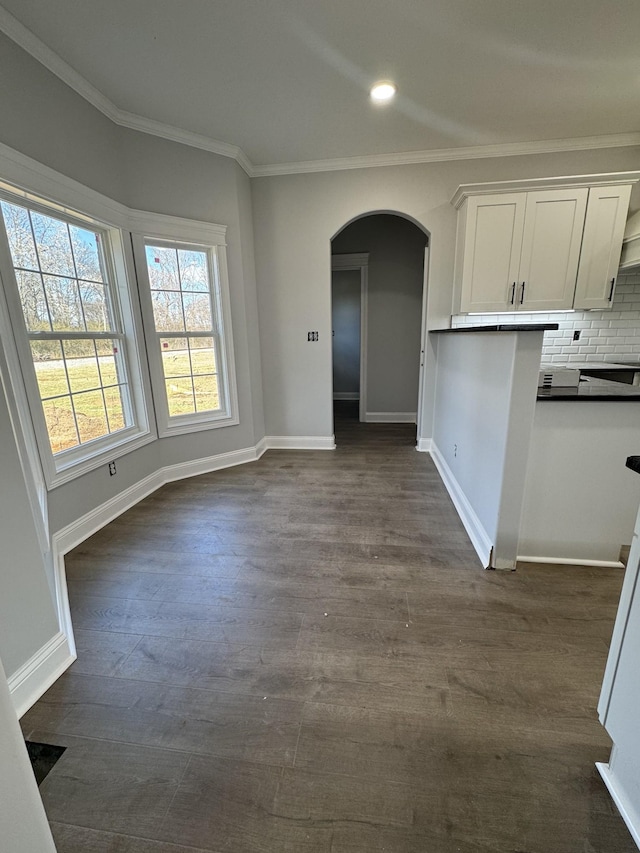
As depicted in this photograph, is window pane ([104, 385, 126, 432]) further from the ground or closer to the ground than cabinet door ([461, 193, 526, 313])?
closer to the ground

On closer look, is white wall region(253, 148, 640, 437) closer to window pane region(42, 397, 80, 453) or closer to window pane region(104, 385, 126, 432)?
window pane region(104, 385, 126, 432)

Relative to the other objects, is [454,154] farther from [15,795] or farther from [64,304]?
[15,795]

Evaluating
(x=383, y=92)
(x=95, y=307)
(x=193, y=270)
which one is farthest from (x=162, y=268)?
(x=383, y=92)

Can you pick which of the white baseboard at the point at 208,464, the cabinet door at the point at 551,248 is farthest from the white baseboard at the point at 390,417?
the cabinet door at the point at 551,248

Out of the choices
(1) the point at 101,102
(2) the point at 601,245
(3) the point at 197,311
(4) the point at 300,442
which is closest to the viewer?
(1) the point at 101,102

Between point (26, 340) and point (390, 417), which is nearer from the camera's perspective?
point (26, 340)

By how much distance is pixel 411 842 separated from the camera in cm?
91

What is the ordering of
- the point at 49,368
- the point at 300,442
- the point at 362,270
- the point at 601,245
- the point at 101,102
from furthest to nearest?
the point at 362,270 → the point at 300,442 → the point at 601,245 → the point at 101,102 → the point at 49,368

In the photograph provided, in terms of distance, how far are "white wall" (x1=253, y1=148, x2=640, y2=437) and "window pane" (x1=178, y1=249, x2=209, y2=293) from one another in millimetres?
684

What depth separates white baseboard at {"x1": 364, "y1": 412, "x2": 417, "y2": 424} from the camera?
16.9ft

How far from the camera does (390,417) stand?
517cm

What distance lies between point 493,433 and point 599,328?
95.9 inches

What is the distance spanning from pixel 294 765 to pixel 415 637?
0.67m

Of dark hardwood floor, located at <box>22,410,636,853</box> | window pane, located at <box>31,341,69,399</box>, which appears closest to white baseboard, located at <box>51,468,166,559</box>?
dark hardwood floor, located at <box>22,410,636,853</box>
